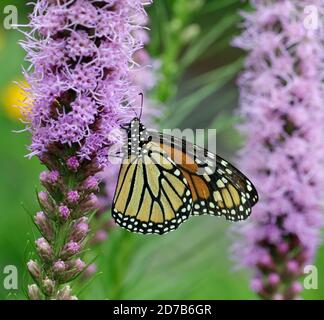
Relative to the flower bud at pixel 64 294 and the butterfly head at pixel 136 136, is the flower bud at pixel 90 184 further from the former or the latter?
the butterfly head at pixel 136 136

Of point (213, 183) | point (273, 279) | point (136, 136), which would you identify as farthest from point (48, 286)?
point (273, 279)

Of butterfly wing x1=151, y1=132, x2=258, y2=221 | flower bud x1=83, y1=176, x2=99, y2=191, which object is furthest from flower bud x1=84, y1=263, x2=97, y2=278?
flower bud x1=83, y1=176, x2=99, y2=191

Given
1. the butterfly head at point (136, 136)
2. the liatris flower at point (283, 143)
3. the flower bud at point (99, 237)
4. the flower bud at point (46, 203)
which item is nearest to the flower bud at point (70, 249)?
the flower bud at point (46, 203)

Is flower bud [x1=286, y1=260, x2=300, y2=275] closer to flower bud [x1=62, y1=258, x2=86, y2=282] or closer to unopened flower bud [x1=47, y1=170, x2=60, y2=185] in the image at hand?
flower bud [x1=62, y1=258, x2=86, y2=282]

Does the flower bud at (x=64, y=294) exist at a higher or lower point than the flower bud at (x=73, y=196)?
lower

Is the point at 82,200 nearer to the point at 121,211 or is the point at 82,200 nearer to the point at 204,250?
the point at 121,211
